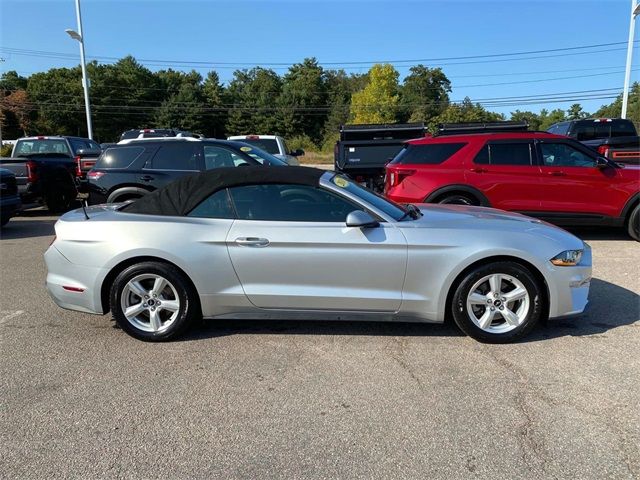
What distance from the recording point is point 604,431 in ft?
8.99

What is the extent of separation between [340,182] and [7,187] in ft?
25.5

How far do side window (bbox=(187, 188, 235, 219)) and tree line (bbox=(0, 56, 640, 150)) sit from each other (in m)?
60.2

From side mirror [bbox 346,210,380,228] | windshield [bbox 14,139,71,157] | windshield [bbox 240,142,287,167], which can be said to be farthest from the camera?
windshield [bbox 14,139,71,157]

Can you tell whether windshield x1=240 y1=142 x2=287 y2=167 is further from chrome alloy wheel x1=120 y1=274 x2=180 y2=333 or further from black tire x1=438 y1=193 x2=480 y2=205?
chrome alloy wheel x1=120 y1=274 x2=180 y2=333

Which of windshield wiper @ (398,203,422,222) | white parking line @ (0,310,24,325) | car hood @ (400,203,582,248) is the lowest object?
white parking line @ (0,310,24,325)

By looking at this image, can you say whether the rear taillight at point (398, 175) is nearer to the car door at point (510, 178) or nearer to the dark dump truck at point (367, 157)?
the car door at point (510, 178)

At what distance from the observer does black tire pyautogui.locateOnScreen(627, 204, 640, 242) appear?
24.6 feet

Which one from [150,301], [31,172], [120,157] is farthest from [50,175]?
[150,301]

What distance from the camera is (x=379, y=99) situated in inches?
2756

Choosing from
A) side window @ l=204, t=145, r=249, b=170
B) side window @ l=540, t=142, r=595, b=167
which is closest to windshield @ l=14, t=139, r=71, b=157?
side window @ l=204, t=145, r=249, b=170

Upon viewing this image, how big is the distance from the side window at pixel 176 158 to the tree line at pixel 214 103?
55.9 metres

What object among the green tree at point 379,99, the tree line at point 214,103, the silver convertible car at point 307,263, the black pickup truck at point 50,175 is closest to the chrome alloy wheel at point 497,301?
the silver convertible car at point 307,263

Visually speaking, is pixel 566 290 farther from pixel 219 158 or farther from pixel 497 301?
pixel 219 158

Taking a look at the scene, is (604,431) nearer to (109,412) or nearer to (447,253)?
(447,253)
